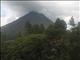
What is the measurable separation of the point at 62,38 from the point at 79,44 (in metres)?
3.19

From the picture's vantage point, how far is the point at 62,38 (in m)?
29.5

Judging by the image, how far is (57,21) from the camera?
38531 millimetres

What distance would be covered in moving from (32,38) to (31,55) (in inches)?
114

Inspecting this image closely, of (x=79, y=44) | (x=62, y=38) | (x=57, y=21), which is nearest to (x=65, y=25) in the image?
(x=57, y=21)

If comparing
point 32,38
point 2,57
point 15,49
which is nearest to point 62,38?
point 32,38

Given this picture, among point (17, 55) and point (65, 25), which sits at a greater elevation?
point (65, 25)

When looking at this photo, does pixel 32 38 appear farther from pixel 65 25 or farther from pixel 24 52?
pixel 65 25

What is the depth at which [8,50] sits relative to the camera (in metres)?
31.4

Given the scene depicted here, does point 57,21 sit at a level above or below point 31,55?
above

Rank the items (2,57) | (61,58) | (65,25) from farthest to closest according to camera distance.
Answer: (65,25)
(2,57)
(61,58)

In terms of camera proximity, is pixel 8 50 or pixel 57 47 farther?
pixel 8 50

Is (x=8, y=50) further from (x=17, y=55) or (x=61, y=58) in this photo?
(x=61, y=58)

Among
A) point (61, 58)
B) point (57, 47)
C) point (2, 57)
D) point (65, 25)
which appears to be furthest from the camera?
point (65, 25)

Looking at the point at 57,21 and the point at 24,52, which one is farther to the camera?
the point at 57,21
